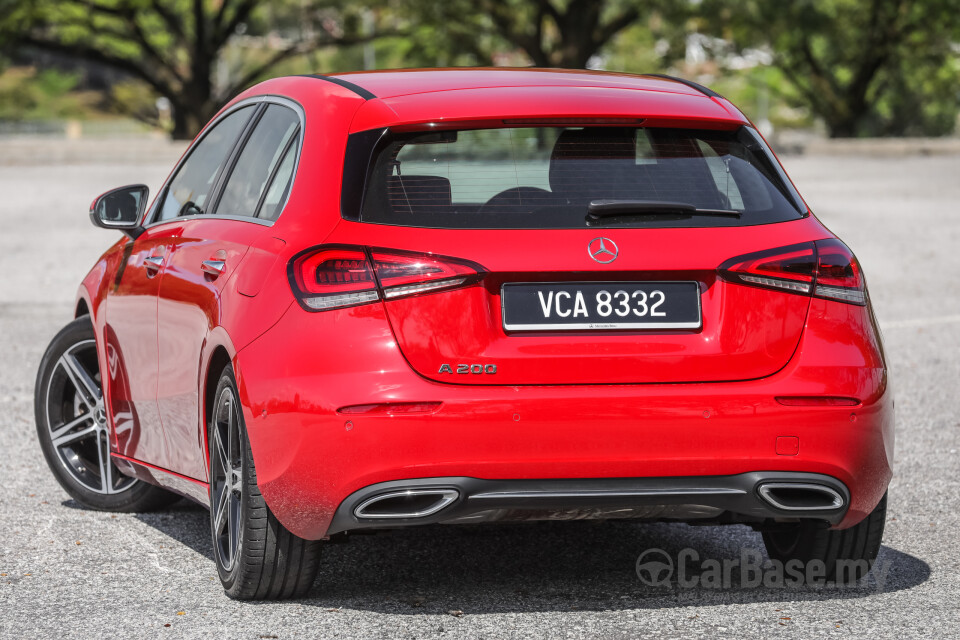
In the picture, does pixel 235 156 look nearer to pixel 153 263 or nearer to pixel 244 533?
pixel 153 263

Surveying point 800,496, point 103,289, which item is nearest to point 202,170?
point 103,289

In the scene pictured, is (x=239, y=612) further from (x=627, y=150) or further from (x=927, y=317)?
(x=927, y=317)

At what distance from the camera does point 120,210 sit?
593 cm

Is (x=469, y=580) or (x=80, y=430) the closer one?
(x=469, y=580)

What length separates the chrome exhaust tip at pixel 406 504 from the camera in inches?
165

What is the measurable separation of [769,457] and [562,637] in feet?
2.59

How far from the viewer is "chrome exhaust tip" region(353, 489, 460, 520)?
419 centimetres

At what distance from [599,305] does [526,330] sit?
0.23 metres

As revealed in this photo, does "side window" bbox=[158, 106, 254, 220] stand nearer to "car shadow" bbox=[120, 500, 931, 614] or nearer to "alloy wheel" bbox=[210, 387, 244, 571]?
"alloy wheel" bbox=[210, 387, 244, 571]

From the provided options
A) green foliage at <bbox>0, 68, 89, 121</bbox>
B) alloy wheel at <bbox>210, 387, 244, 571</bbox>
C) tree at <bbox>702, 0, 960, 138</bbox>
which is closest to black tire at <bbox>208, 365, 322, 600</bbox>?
alloy wheel at <bbox>210, 387, 244, 571</bbox>

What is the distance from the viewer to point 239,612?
4.66m

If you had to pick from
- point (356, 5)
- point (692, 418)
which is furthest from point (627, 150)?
point (356, 5)

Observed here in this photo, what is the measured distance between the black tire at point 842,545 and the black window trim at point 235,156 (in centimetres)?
200

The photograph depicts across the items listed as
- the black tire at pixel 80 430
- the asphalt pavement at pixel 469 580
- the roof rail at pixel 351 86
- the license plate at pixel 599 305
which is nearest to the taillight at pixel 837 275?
the license plate at pixel 599 305
